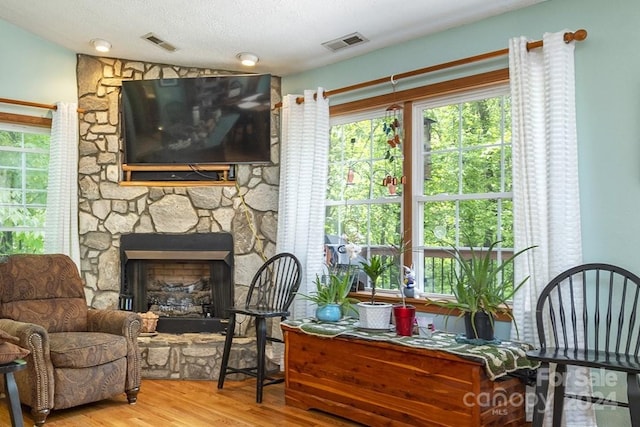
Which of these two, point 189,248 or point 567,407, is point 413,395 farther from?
point 189,248

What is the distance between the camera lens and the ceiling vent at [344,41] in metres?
4.08

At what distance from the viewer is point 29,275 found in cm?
388

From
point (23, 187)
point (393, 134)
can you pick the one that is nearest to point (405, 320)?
point (393, 134)

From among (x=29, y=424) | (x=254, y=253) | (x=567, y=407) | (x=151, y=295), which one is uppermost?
(x=254, y=253)

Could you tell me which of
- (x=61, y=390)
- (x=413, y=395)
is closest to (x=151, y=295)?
(x=61, y=390)

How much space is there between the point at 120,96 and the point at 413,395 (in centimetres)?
352

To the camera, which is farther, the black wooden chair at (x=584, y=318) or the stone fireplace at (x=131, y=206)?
the stone fireplace at (x=131, y=206)

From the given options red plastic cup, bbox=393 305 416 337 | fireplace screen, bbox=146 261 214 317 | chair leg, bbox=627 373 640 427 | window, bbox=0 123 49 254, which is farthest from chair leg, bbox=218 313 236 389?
chair leg, bbox=627 373 640 427

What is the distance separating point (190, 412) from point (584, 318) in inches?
94.9

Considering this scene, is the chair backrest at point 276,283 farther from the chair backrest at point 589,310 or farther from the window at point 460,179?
the chair backrest at point 589,310

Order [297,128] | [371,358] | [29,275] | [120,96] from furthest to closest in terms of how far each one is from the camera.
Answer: [120,96] < [297,128] < [29,275] < [371,358]

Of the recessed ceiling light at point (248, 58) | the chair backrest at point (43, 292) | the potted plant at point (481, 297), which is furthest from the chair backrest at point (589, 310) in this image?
the chair backrest at point (43, 292)

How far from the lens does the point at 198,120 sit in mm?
4762

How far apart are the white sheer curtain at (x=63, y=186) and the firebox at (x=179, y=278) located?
0.44 m
